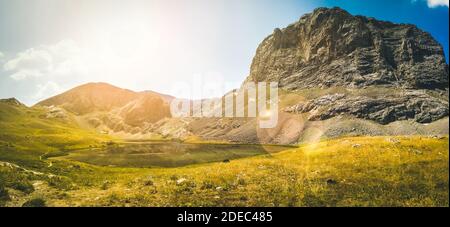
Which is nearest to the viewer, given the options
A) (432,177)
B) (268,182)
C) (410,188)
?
(410,188)

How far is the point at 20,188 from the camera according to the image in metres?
19.2

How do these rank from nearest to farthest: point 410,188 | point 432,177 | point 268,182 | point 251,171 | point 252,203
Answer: point 252,203, point 410,188, point 432,177, point 268,182, point 251,171
